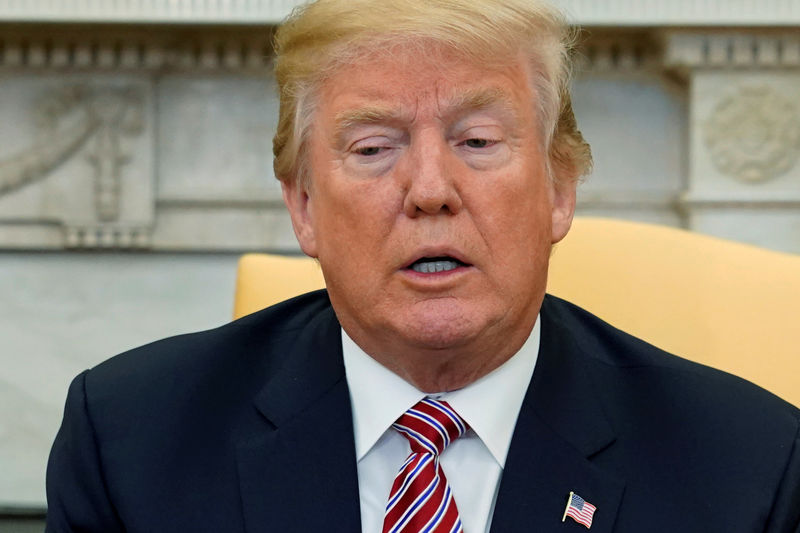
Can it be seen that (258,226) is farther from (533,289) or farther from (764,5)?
(533,289)

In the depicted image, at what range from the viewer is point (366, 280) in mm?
1230

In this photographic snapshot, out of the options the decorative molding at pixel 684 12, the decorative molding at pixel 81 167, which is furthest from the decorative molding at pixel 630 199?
the decorative molding at pixel 81 167

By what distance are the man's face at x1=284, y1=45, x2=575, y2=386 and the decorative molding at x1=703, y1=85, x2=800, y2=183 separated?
107 inches

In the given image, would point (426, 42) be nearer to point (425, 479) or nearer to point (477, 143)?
point (477, 143)

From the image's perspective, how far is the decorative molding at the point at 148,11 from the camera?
147 inches

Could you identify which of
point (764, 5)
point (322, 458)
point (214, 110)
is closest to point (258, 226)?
point (214, 110)

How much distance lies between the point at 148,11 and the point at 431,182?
2817mm

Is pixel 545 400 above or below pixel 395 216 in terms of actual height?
below

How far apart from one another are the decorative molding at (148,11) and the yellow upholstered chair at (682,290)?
217 centimetres

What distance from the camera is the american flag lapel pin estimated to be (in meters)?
1.20

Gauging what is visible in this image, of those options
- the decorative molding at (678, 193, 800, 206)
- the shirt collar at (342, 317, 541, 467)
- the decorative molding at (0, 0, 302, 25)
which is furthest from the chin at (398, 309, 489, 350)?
the decorative molding at (678, 193, 800, 206)

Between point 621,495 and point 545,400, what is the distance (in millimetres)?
145

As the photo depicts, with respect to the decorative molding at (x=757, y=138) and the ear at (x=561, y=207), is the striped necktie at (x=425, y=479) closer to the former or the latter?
the ear at (x=561, y=207)

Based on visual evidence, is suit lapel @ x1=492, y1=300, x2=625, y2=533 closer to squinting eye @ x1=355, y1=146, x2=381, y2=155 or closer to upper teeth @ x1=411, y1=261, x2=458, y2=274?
upper teeth @ x1=411, y1=261, x2=458, y2=274
